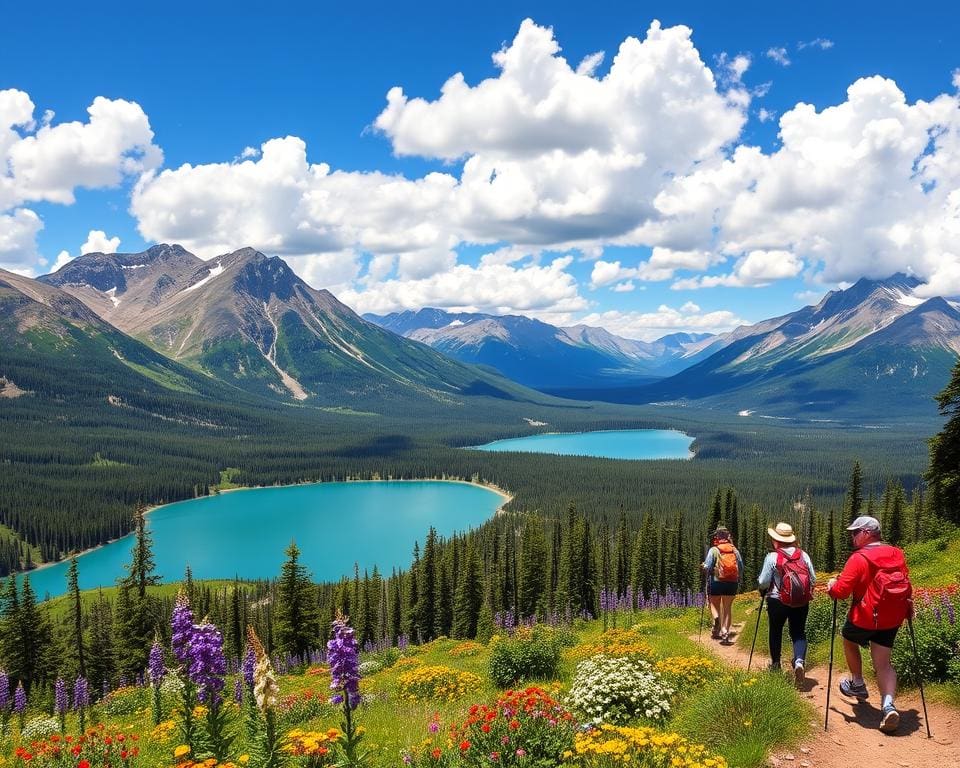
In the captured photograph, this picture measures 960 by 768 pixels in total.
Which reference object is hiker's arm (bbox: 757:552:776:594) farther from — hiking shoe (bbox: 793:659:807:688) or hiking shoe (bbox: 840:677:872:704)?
hiking shoe (bbox: 840:677:872:704)

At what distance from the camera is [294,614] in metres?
58.8

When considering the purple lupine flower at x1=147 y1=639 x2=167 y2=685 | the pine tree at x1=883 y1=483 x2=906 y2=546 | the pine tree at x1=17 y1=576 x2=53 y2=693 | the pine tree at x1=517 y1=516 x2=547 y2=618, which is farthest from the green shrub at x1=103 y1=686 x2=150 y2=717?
the pine tree at x1=883 y1=483 x2=906 y2=546

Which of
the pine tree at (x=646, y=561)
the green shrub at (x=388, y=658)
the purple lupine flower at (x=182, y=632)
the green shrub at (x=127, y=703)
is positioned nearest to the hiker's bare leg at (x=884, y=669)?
the purple lupine flower at (x=182, y=632)

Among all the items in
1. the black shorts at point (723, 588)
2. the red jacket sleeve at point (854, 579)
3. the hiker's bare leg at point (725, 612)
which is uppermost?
the red jacket sleeve at point (854, 579)

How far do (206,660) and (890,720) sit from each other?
1297 cm

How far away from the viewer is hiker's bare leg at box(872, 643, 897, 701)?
11461 mm

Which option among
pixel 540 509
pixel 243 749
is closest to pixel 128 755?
pixel 243 749

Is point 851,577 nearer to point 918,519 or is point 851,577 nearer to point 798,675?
point 798,675

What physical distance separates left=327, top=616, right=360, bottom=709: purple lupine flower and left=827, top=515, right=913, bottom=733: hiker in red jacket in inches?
364

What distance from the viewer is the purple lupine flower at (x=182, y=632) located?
10512 mm

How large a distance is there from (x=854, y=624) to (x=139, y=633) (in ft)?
216

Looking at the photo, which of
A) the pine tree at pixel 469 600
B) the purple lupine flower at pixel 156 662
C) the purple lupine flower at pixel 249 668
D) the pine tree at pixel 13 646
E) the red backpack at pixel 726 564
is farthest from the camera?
the pine tree at pixel 469 600

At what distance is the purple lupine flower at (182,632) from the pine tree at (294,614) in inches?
1966

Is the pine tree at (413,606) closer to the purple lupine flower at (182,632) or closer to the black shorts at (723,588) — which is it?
the black shorts at (723,588)
